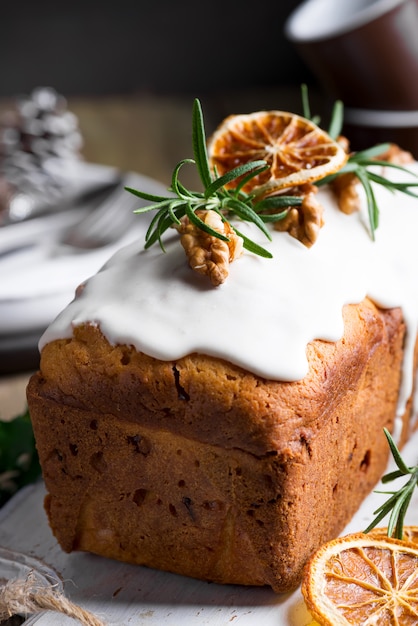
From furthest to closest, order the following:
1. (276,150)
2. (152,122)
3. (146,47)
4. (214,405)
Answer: (146,47) → (152,122) → (276,150) → (214,405)

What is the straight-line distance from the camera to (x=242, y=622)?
1.60 metres

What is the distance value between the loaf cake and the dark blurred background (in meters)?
3.29

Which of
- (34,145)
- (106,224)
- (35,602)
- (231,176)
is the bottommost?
(35,602)

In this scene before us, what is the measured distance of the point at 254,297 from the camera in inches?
63.4

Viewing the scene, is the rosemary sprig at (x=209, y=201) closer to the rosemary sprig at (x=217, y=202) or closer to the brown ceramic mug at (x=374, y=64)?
the rosemary sprig at (x=217, y=202)

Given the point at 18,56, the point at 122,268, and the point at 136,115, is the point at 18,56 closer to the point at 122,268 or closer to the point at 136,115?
the point at 136,115

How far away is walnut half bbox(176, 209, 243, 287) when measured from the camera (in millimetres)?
1622

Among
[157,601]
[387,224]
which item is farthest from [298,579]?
[387,224]

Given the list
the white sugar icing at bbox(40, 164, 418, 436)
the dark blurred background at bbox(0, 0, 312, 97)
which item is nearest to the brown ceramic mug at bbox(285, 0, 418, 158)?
the white sugar icing at bbox(40, 164, 418, 436)

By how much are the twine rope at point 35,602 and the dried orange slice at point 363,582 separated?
0.36 meters

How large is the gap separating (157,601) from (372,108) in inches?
66.3

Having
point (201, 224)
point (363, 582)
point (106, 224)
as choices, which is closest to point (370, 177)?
point (201, 224)

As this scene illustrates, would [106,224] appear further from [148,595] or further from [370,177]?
[148,595]

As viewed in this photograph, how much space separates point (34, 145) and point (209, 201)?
212 cm
